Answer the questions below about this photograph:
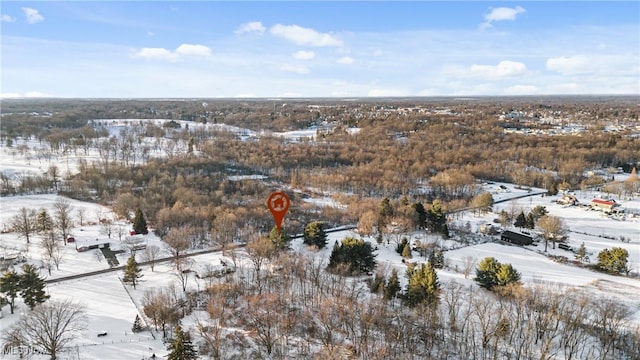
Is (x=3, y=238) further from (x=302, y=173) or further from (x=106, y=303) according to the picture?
(x=302, y=173)

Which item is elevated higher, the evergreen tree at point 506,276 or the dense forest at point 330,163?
the dense forest at point 330,163

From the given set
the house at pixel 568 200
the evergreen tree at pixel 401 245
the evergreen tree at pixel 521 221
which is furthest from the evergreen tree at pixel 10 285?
the house at pixel 568 200

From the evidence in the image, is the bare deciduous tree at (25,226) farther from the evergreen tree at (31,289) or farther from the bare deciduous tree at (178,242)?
the evergreen tree at (31,289)

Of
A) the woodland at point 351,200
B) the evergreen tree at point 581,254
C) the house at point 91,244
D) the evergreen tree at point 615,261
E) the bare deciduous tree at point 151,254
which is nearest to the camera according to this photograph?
the woodland at point 351,200

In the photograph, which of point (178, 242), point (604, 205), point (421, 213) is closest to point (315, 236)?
point (178, 242)

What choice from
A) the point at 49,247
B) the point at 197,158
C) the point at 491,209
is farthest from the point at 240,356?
the point at 197,158

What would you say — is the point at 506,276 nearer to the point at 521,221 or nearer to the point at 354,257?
the point at 354,257
